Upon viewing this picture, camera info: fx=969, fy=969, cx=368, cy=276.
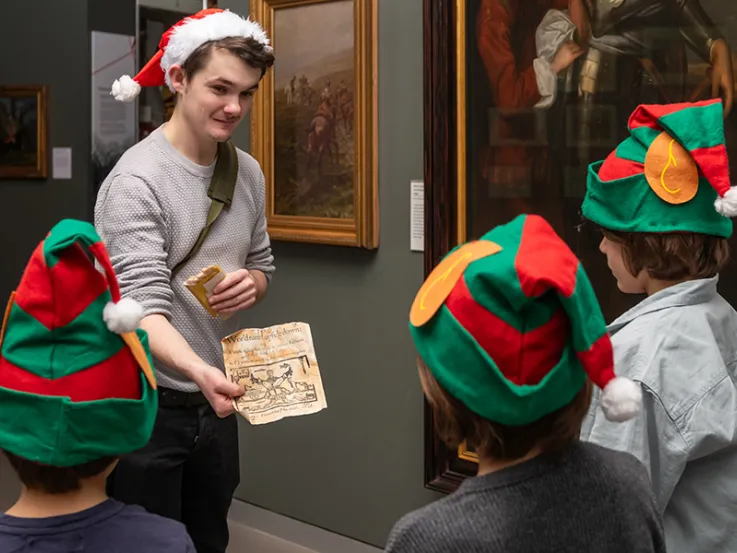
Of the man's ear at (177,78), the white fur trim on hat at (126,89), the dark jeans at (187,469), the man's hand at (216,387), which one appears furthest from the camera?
the white fur trim on hat at (126,89)

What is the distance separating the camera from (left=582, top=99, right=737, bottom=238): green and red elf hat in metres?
1.95

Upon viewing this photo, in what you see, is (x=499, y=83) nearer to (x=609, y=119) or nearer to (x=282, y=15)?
(x=609, y=119)

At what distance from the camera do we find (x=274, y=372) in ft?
7.98

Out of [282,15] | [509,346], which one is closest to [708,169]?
[509,346]

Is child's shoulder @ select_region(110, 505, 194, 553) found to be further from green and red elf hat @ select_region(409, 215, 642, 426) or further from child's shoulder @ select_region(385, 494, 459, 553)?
green and red elf hat @ select_region(409, 215, 642, 426)

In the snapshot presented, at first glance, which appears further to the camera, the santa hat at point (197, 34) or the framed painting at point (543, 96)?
the framed painting at point (543, 96)

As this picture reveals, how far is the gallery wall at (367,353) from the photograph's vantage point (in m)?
3.71

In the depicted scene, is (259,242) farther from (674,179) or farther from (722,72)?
(722,72)

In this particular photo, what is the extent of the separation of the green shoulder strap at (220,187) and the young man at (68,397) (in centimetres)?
93

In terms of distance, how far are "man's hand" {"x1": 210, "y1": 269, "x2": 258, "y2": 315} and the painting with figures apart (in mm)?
1398

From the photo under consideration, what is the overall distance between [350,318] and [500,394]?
2.60 metres

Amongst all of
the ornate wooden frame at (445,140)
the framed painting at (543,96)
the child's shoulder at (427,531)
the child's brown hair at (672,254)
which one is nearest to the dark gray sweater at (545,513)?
the child's shoulder at (427,531)

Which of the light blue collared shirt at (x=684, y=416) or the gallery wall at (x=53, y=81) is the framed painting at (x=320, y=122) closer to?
the light blue collared shirt at (x=684, y=416)

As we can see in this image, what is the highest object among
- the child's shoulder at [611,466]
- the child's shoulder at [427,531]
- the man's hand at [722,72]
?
the man's hand at [722,72]
